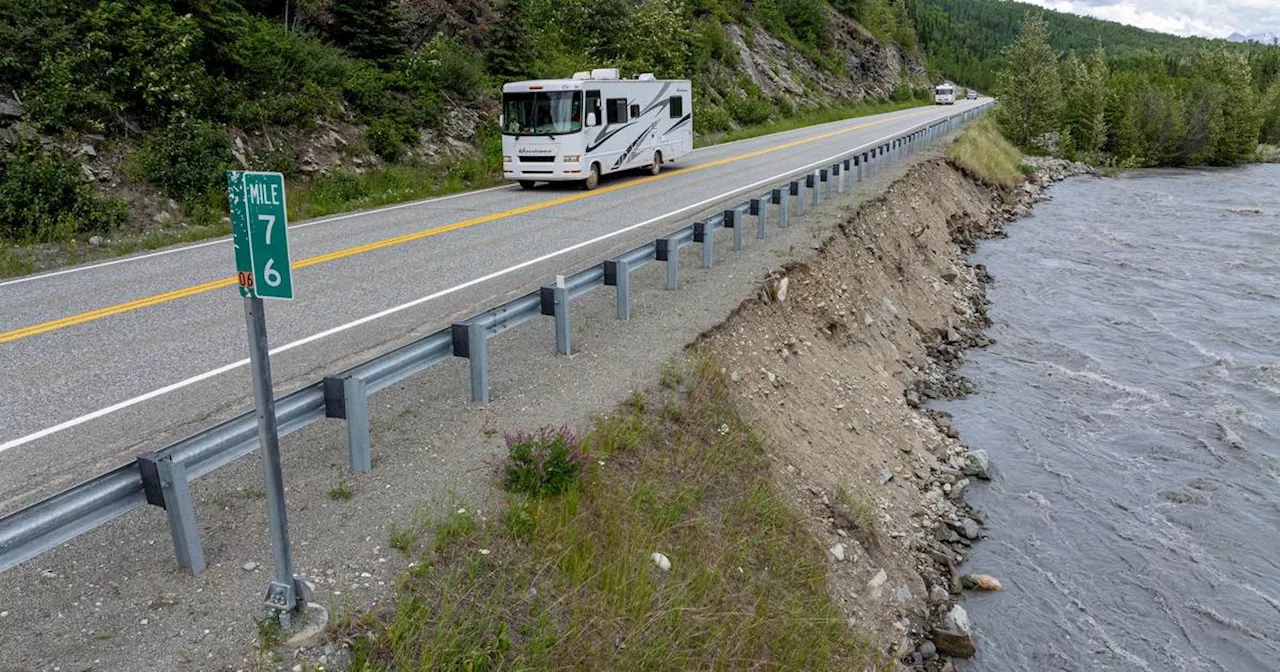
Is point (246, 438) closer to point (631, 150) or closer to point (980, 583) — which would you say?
point (980, 583)

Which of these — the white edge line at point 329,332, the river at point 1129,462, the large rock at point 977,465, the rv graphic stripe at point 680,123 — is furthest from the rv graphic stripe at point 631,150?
the large rock at point 977,465

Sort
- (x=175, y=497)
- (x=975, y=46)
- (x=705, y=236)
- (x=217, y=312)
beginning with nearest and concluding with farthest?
(x=175, y=497) < (x=217, y=312) < (x=705, y=236) < (x=975, y=46)

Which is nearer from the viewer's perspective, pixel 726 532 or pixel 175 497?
pixel 175 497

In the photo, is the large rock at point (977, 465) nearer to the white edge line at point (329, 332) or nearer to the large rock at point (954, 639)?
the large rock at point (954, 639)

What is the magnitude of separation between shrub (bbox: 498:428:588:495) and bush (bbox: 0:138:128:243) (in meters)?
11.1

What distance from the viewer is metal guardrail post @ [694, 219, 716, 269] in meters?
11.5

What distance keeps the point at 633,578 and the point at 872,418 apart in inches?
232

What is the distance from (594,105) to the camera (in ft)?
67.0

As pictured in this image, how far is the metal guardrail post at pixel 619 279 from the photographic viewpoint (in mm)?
9039

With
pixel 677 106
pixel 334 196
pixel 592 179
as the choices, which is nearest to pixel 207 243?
pixel 334 196

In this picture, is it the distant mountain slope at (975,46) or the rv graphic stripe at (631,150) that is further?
the distant mountain slope at (975,46)

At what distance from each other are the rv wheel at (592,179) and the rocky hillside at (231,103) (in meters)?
2.78

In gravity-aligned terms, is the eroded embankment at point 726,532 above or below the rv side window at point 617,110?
below

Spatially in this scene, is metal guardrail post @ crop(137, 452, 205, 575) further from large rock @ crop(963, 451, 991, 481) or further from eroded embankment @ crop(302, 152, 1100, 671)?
large rock @ crop(963, 451, 991, 481)
